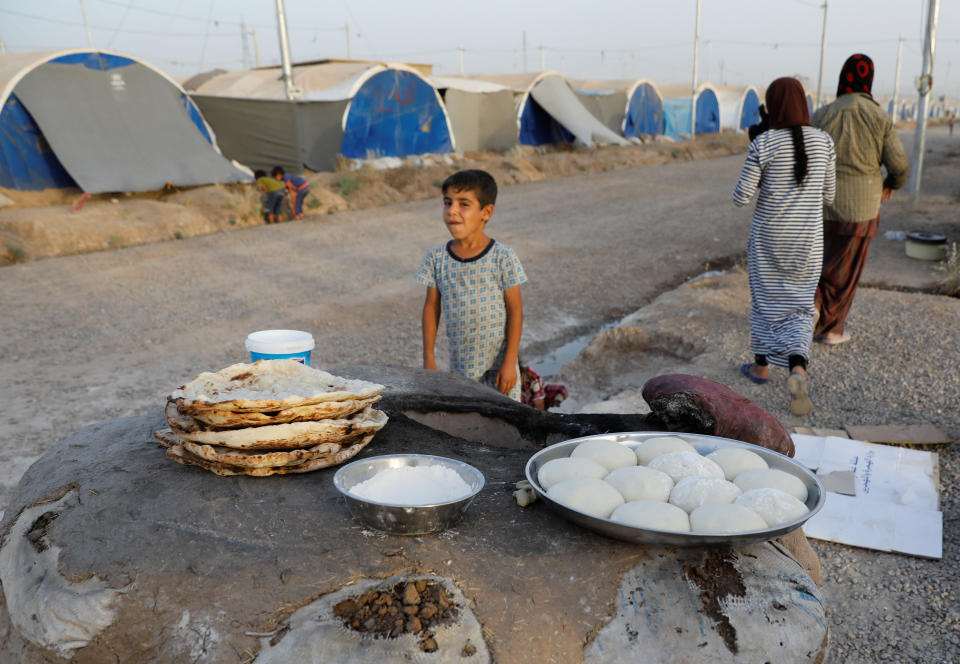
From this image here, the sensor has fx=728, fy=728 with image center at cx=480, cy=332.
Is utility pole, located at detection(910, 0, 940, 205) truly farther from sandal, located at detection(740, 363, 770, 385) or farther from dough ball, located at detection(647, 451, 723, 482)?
dough ball, located at detection(647, 451, 723, 482)

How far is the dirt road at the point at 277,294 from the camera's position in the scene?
15.5 ft

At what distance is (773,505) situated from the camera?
163cm

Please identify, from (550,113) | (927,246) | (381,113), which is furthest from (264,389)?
(550,113)

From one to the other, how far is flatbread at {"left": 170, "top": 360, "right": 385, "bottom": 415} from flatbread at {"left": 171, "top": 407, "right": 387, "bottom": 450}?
57 mm

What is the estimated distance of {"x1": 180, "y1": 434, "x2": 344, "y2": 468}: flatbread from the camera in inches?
73.4

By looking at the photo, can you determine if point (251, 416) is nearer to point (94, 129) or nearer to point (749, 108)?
point (94, 129)

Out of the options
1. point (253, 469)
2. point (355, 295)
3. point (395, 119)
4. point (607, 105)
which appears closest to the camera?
point (253, 469)

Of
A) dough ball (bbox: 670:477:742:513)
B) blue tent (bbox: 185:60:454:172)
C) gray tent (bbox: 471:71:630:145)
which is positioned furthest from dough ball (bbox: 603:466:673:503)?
gray tent (bbox: 471:71:630:145)

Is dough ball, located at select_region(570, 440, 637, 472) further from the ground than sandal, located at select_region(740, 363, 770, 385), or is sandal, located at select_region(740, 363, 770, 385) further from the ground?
dough ball, located at select_region(570, 440, 637, 472)

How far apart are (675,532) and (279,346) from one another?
4.94 feet

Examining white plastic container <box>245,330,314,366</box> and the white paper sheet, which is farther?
the white paper sheet

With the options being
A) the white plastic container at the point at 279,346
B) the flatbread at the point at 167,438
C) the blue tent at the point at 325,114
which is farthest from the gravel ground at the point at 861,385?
the blue tent at the point at 325,114

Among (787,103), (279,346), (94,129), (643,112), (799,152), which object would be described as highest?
(787,103)

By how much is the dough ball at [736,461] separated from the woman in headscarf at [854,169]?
3377 millimetres
